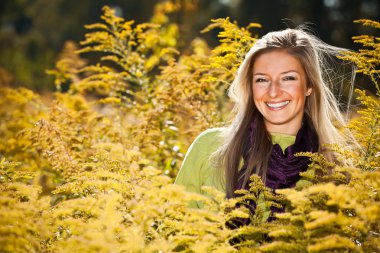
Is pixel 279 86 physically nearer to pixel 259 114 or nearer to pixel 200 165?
pixel 259 114

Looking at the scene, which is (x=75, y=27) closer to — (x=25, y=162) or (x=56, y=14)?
(x=56, y=14)

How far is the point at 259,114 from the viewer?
11.0ft

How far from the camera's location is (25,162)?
15.6 ft

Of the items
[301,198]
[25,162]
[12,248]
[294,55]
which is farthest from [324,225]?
[25,162]

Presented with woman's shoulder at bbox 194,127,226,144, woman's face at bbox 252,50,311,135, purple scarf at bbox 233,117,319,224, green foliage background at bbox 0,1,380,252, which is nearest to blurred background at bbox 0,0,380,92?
green foliage background at bbox 0,1,380,252

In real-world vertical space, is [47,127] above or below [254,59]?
below

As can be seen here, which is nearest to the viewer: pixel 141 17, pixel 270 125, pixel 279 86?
pixel 279 86

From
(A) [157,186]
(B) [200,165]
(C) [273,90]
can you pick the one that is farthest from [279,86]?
(A) [157,186]

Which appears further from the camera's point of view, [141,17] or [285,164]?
[141,17]

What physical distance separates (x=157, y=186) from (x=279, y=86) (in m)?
1.00

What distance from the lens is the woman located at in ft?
10.1

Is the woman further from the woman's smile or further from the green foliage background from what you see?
the green foliage background

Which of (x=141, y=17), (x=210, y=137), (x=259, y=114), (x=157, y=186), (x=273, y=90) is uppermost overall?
(x=141, y=17)

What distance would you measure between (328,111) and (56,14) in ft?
96.0
